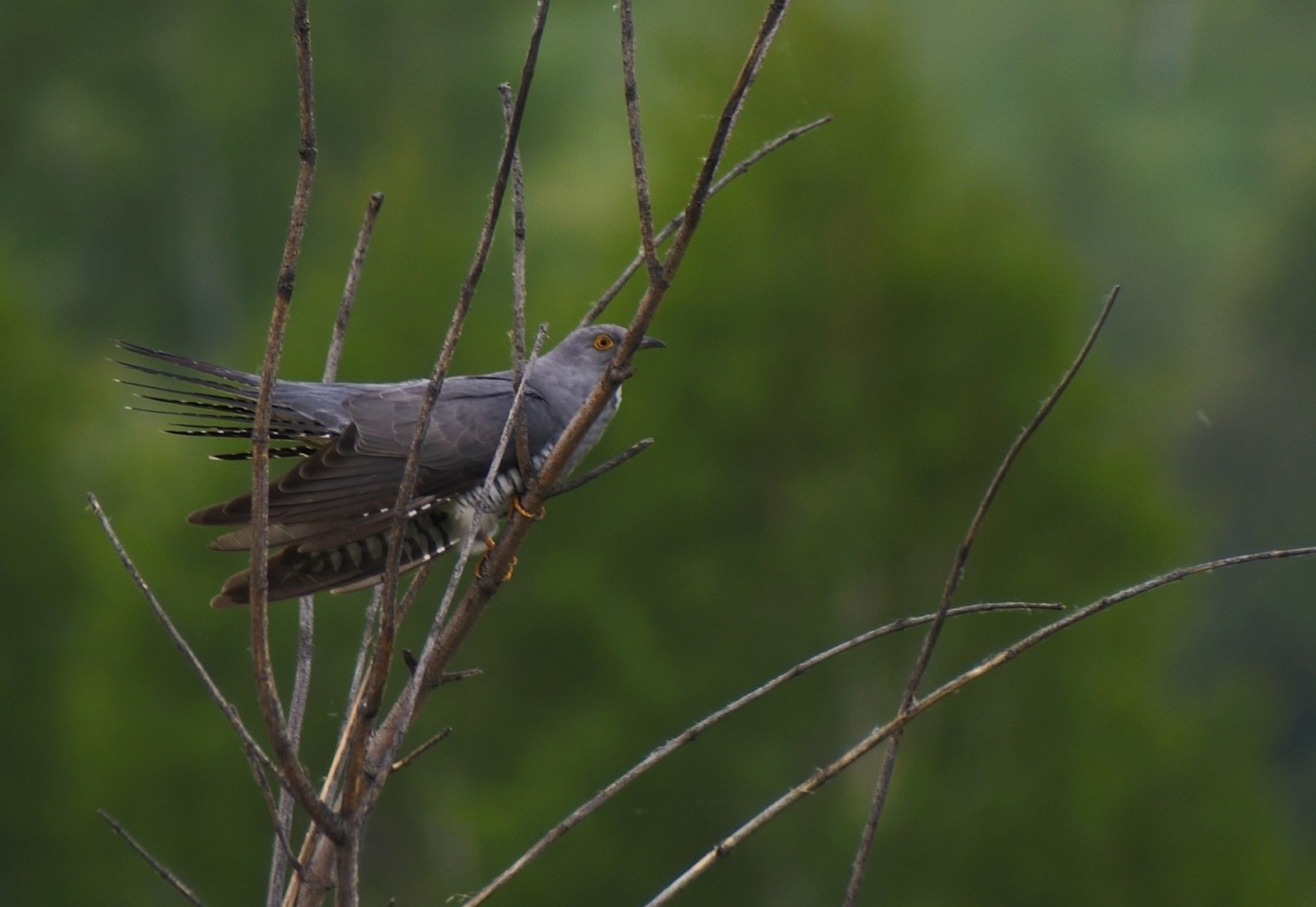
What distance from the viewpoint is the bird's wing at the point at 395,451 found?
243cm

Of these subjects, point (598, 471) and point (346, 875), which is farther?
point (598, 471)

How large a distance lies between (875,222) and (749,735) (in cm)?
280

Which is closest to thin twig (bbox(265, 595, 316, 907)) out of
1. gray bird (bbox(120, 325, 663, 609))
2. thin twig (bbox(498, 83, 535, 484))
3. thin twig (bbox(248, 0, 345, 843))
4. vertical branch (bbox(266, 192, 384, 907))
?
vertical branch (bbox(266, 192, 384, 907))

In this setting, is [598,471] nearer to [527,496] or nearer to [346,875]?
[527,496]

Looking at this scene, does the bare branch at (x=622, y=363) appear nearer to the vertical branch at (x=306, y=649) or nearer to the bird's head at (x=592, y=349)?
the vertical branch at (x=306, y=649)

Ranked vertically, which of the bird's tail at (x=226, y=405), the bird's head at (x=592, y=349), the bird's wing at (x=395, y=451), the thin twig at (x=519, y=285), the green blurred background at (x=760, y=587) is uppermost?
the thin twig at (x=519, y=285)

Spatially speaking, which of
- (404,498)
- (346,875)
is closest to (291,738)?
(346,875)

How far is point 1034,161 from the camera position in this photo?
23078 mm

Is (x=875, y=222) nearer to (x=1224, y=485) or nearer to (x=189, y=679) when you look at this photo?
(x=189, y=679)

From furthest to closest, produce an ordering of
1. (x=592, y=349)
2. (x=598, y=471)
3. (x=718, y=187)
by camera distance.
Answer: (x=592, y=349), (x=598, y=471), (x=718, y=187)

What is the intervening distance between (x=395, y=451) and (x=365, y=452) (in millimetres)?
92

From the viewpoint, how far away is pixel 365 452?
8.88 ft

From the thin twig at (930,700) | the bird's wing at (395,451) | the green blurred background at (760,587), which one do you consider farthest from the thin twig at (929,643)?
the green blurred background at (760,587)

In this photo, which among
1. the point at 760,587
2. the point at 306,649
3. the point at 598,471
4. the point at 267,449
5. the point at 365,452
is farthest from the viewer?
the point at 760,587
